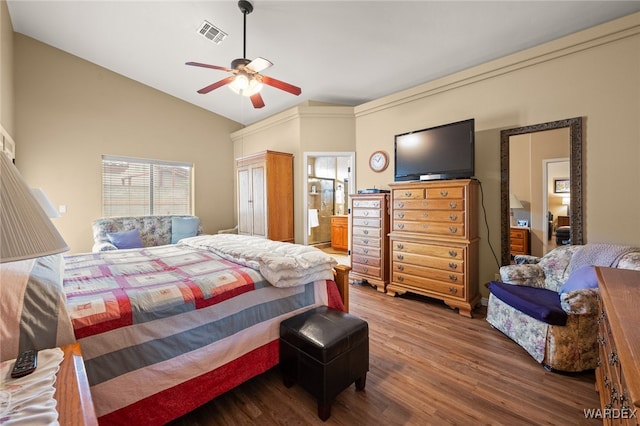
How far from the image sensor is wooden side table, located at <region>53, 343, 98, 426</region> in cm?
69

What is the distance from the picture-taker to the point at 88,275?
1785 mm

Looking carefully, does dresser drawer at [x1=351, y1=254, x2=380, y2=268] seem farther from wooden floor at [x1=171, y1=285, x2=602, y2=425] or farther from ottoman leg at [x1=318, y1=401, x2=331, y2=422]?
ottoman leg at [x1=318, y1=401, x2=331, y2=422]

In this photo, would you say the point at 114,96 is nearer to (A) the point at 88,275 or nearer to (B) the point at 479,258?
(A) the point at 88,275

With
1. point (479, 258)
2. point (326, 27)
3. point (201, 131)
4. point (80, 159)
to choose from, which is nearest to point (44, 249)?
point (326, 27)

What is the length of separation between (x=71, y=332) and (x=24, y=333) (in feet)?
0.46

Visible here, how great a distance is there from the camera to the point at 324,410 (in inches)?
58.4

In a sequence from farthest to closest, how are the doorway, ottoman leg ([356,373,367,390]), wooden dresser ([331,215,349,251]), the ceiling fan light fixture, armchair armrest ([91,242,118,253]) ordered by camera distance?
the doorway → wooden dresser ([331,215,349,251]) → armchair armrest ([91,242,118,253]) → the ceiling fan light fixture → ottoman leg ([356,373,367,390])

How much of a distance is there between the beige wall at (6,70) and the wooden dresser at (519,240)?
569 cm

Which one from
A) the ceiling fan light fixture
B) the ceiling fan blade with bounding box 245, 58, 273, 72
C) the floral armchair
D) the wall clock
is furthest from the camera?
the wall clock

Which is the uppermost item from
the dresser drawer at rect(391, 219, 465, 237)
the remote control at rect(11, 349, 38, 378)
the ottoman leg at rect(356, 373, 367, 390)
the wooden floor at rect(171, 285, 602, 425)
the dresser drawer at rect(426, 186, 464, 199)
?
the dresser drawer at rect(426, 186, 464, 199)

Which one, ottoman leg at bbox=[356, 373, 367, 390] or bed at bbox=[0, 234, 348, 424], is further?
ottoman leg at bbox=[356, 373, 367, 390]

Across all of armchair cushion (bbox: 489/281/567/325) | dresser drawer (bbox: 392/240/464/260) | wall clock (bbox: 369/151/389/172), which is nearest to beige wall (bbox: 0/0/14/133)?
wall clock (bbox: 369/151/389/172)

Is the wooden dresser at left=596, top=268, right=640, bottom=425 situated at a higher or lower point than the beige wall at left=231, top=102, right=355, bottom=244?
lower

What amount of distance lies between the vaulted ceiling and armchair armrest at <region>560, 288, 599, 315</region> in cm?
235
